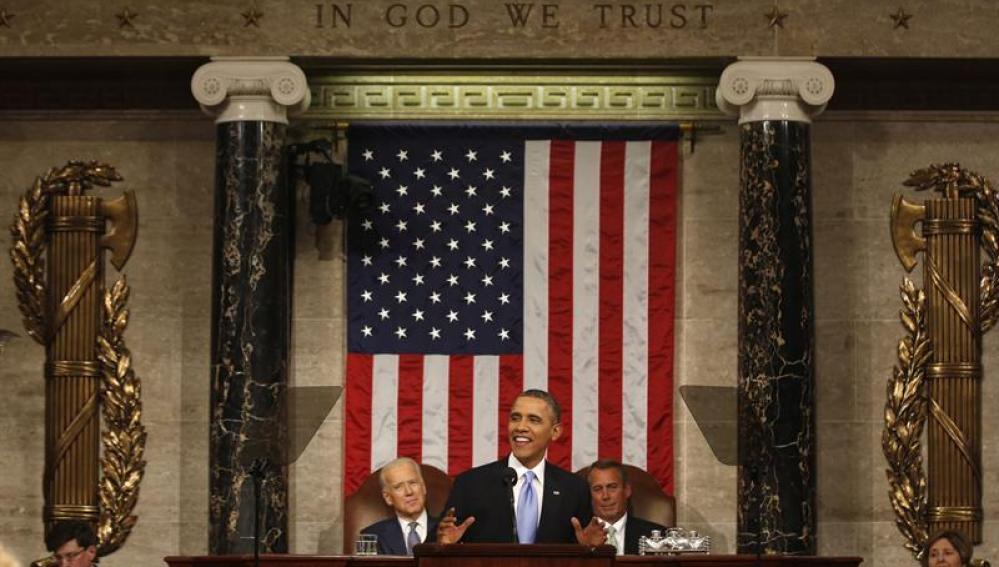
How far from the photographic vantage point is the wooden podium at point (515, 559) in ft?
41.4

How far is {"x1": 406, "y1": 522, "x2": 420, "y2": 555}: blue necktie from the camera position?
16.3 metres

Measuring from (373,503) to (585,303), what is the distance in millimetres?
2313

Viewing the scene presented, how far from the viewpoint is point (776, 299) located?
55.1ft

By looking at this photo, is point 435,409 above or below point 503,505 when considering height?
above

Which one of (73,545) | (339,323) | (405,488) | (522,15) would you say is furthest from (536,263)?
(73,545)

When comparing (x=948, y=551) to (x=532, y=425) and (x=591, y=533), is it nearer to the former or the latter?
(x=591, y=533)

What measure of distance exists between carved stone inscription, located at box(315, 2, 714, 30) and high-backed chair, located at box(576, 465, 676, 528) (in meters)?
3.41

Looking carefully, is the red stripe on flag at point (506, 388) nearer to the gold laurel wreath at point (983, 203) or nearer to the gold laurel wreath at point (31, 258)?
the gold laurel wreath at point (983, 203)

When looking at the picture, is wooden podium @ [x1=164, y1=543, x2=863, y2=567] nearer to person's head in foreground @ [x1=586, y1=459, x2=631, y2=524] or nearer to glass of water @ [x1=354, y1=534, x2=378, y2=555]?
glass of water @ [x1=354, y1=534, x2=378, y2=555]

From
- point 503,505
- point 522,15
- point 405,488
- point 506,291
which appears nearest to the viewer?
point 503,505

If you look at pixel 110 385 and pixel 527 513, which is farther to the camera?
pixel 110 385

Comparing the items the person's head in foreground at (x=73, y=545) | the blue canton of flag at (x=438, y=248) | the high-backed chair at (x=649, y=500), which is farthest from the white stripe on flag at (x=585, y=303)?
the person's head in foreground at (x=73, y=545)

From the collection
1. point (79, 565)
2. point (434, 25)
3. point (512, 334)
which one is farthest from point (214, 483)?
point (79, 565)

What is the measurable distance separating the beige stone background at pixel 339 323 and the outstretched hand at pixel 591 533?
3495 mm
